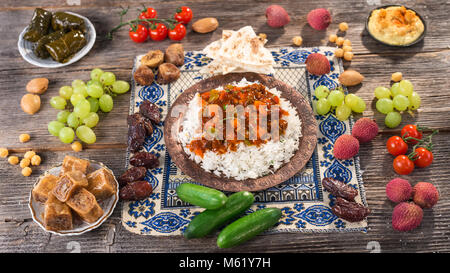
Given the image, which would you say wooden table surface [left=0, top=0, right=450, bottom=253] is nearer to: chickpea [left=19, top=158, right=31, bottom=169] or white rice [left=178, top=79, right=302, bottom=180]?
chickpea [left=19, top=158, right=31, bottom=169]

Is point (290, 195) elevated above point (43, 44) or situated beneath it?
situated beneath

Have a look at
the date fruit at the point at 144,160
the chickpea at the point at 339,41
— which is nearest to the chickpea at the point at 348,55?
the chickpea at the point at 339,41

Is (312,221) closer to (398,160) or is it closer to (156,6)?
(398,160)

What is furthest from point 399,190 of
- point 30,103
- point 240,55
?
point 30,103

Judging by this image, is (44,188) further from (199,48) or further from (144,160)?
(199,48)

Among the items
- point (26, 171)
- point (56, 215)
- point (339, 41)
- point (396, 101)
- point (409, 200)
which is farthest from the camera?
point (339, 41)

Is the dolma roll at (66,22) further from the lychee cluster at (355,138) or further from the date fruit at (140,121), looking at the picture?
the lychee cluster at (355,138)

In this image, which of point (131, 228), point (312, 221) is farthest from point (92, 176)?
point (312, 221)
